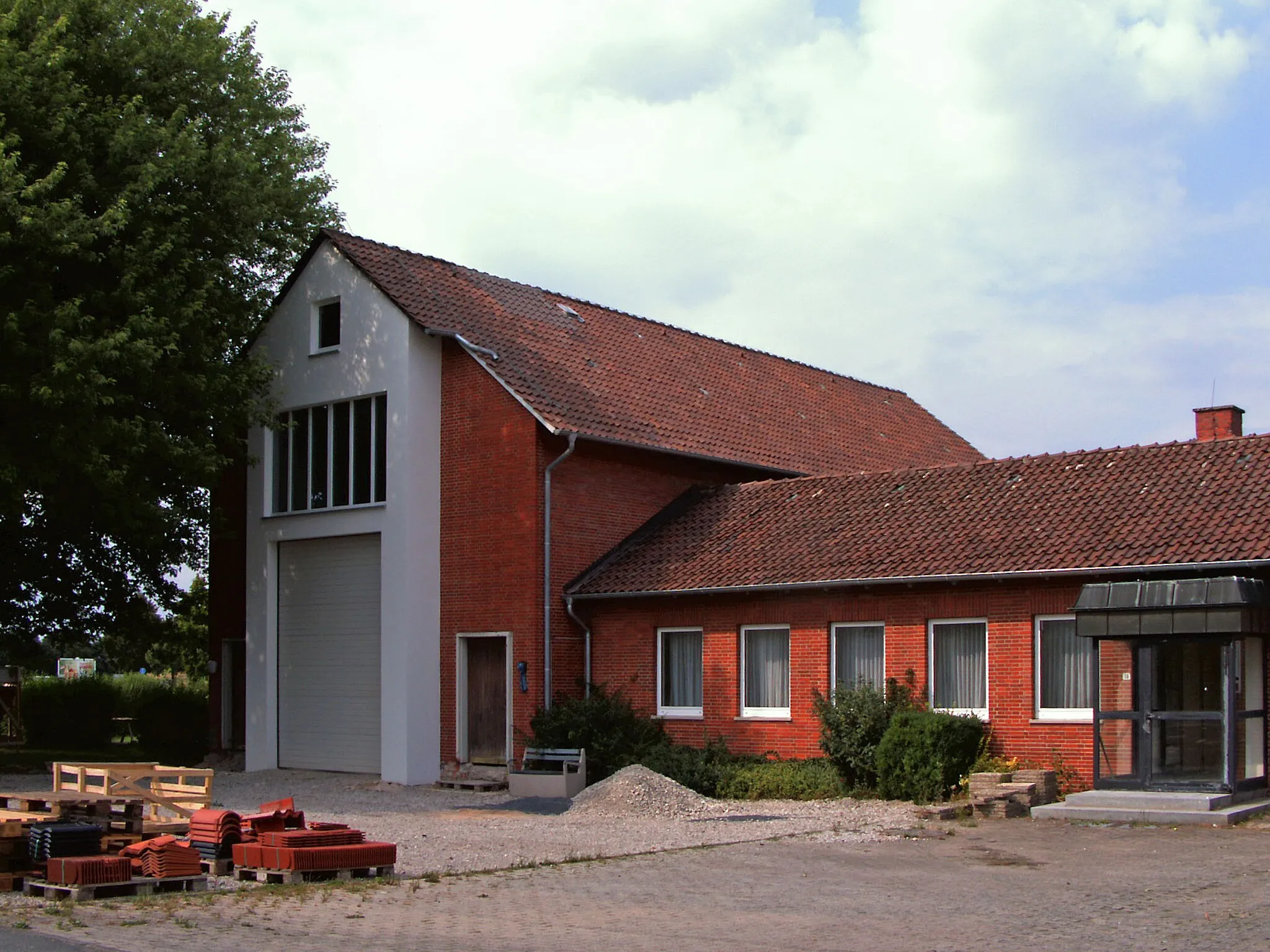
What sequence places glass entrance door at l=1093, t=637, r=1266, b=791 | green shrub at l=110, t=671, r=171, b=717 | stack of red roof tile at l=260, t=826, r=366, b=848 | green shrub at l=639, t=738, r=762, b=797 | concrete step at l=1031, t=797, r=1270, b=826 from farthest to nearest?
green shrub at l=110, t=671, r=171, b=717
green shrub at l=639, t=738, r=762, b=797
glass entrance door at l=1093, t=637, r=1266, b=791
concrete step at l=1031, t=797, r=1270, b=826
stack of red roof tile at l=260, t=826, r=366, b=848

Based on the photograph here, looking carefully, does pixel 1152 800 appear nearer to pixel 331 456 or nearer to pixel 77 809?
pixel 77 809

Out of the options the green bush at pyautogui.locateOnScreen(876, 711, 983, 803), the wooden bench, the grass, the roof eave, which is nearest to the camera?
the roof eave

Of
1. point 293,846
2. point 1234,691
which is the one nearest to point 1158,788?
point 1234,691

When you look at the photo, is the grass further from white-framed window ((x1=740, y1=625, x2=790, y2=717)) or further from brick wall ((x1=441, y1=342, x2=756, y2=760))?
white-framed window ((x1=740, y1=625, x2=790, y2=717))

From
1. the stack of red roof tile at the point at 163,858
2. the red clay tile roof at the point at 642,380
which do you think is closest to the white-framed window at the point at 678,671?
the red clay tile roof at the point at 642,380

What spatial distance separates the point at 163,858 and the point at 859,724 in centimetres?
1081

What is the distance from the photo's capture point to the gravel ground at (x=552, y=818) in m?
15.6

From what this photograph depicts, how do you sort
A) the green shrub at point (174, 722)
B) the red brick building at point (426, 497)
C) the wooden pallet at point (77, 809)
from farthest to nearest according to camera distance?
the green shrub at point (174, 722) < the red brick building at point (426, 497) < the wooden pallet at point (77, 809)

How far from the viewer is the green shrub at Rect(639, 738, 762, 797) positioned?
21438 mm

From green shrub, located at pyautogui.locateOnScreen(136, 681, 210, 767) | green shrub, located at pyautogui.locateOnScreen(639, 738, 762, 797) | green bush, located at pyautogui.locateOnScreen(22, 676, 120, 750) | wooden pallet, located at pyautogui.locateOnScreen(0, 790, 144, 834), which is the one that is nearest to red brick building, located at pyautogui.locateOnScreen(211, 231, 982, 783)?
green shrub, located at pyautogui.locateOnScreen(639, 738, 762, 797)

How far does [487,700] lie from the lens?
2447 centimetres

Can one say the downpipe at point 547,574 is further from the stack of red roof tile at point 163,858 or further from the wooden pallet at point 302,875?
the stack of red roof tile at point 163,858

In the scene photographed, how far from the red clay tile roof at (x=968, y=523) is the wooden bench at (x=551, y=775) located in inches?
112

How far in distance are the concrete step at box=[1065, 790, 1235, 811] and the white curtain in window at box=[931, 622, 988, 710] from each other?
2523 mm
